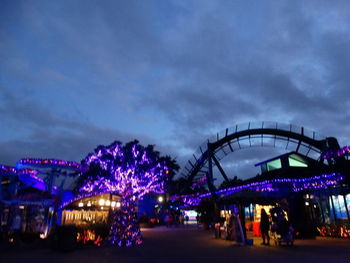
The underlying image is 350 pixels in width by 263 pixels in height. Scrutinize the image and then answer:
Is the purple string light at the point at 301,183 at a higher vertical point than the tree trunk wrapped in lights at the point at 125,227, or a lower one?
higher

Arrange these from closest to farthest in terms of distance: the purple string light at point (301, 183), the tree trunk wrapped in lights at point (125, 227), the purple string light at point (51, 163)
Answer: the tree trunk wrapped in lights at point (125, 227) → the purple string light at point (301, 183) → the purple string light at point (51, 163)

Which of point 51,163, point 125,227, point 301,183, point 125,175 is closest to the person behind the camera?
point 125,227

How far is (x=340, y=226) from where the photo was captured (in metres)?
13.3

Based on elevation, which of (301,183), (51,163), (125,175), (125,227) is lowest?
(125,227)

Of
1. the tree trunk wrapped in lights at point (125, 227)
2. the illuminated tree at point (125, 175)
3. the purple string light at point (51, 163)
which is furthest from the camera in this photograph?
the purple string light at point (51, 163)

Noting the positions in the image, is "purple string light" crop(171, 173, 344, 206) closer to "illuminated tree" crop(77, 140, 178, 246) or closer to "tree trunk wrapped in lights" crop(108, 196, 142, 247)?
"illuminated tree" crop(77, 140, 178, 246)

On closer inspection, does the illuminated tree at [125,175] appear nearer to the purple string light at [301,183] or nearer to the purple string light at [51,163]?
the purple string light at [51,163]

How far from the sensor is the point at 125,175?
1322 cm

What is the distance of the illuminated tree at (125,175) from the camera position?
1287cm

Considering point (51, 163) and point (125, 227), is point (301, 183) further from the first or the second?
point (51, 163)

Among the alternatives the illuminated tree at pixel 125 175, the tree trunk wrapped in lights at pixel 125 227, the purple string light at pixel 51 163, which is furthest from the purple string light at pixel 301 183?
the purple string light at pixel 51 163

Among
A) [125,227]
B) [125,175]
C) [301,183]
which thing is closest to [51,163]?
[125,175]

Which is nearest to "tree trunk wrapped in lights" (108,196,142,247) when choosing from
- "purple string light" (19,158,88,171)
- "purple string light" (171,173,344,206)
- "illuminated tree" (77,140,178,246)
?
"illuminated tree" (77,140,178,246)

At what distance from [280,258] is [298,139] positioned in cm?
2009
